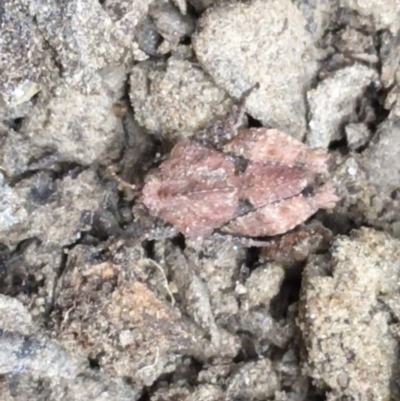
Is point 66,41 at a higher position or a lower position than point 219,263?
higher

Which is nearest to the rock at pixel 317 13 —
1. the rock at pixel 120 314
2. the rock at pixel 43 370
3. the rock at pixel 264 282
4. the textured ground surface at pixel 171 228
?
the textured ground surface at pixel 171 228

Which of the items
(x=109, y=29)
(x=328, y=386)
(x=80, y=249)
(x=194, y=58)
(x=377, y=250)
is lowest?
(x=328, y=386)

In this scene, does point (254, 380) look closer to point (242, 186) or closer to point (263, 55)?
point (242, 186)

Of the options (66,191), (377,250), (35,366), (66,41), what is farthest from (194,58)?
(35,366)

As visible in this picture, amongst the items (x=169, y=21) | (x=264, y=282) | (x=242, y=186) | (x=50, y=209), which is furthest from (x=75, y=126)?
(x=264, y=282)

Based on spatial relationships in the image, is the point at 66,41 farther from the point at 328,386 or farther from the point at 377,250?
the point at 328,386

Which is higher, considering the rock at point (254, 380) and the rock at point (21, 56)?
the rock at point (21, 56)

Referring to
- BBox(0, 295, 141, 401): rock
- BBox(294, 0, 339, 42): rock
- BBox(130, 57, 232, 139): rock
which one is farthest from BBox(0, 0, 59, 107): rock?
BBox(294, 0, 339, 42): rock

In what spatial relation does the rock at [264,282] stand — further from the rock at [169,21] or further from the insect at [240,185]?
the rock at [169,21]
